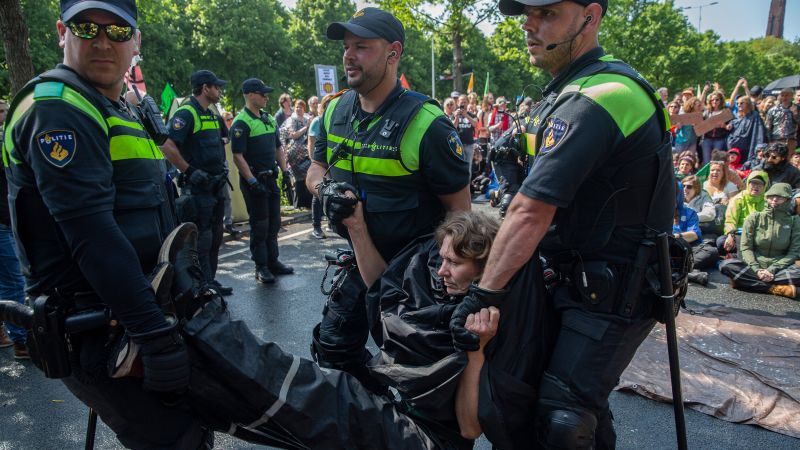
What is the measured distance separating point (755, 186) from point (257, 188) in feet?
18.7

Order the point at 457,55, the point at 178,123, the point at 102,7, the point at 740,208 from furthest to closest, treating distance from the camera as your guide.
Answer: the point at 457,55 → the point at 740,208 → the point at 178,123 → the point at 102,7

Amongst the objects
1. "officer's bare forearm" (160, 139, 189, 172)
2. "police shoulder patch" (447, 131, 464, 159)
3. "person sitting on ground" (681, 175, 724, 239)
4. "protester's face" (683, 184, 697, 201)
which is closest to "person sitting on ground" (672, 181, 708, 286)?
"person sitting on ground" (681, 175, 724, 239)

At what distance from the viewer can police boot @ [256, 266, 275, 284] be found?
5.80m

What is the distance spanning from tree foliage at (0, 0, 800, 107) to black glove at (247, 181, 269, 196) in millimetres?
13437

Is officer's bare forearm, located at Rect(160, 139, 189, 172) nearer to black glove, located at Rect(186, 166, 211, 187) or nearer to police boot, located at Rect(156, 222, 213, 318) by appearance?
black glove, located at Rect(186, 166, 211, 187)

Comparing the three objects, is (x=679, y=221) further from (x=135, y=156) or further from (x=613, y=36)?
(x=613, y=36)

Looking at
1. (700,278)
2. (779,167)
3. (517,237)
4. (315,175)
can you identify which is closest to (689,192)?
(779,167)

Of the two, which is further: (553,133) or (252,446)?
(252,446)

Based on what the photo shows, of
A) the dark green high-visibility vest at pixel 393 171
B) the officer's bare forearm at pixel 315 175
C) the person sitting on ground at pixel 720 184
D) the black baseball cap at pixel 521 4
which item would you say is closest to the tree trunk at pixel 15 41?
the officer's bare forearm at pixel 315 175

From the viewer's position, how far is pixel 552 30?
197 centimetres

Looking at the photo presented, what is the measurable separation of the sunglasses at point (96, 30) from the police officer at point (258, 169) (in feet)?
12.3

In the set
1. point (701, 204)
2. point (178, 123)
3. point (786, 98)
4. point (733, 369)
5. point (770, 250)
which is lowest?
point (733, 369)

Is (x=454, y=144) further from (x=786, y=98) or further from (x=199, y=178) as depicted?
(x=786, y=98)

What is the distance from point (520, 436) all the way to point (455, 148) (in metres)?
1.31
